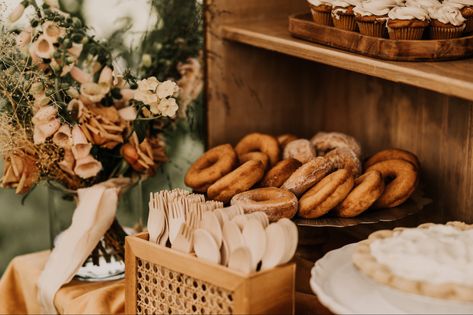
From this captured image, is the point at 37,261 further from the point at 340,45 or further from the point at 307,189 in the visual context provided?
the point at 340,45

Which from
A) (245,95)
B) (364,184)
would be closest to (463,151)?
(364,184)

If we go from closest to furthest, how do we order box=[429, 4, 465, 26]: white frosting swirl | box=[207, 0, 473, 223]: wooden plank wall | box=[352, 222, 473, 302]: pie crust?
1. box=[352, 222, 473, 302]: pie crust
2. box=[429, 4, 465, 26]: white frosting swirl
3. box=[207, 0, 473, 223]: wooden plank wall

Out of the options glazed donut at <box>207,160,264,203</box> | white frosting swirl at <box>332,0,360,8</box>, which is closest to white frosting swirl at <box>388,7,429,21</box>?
white frosting swirl at <box>332,0,360,8</box>

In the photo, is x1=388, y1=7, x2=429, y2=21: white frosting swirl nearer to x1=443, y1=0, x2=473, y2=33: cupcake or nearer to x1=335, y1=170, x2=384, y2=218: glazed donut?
x1=443, y1=0, x2=473, y2=33: cupcake

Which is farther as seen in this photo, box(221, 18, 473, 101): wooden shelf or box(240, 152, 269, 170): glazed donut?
box(240, 152, 269, 170): glazed donut

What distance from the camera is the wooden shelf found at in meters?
1.31

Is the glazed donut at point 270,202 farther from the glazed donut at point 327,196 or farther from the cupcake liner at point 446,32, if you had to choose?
the cupcake liner at point 446,32

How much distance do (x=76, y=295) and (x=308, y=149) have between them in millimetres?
577

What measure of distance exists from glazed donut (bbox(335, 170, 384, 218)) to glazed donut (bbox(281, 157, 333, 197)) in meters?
0.07


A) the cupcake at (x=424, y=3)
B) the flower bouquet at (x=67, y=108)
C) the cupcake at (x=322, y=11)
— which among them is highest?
the cupcake at (x=424, y=3)

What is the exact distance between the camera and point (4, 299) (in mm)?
1753

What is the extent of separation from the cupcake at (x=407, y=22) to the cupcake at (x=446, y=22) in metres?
0.02

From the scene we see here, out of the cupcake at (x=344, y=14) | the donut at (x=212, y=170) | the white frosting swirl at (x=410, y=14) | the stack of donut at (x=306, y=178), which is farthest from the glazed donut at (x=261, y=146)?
the white frosting swirl at (x=410, y=14)

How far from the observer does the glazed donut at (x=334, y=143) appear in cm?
175
